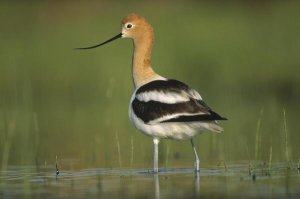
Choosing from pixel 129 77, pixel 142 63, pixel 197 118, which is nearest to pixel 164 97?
pixel 197 118

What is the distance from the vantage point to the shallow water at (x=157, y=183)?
8.82 metres

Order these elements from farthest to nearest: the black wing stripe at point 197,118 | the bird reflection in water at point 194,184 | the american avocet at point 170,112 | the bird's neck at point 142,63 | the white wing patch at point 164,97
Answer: the bird's neck at point 142,63 → the white wing patch at point 164,97 → the american avocet at point 170,112 → the black wing stripe at point 197,118 → the bird reflection in water at point 194,184

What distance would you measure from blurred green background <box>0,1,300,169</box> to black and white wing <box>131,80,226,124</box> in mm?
524

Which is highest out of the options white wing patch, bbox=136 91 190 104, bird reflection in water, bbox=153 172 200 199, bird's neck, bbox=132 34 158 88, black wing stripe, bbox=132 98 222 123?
bird's neck, bbox=132 34 158 88

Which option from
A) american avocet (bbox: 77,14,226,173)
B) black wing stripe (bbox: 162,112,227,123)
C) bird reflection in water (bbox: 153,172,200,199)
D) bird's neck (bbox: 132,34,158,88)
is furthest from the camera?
bird's neck (bbox: 132,34,158,88)

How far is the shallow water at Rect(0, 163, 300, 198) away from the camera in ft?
28.9

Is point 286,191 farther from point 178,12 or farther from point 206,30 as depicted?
point 178,12

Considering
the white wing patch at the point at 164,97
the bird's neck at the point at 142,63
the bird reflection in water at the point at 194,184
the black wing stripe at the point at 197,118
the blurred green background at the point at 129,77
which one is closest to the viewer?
the bird reflection in water at the point at 194,184

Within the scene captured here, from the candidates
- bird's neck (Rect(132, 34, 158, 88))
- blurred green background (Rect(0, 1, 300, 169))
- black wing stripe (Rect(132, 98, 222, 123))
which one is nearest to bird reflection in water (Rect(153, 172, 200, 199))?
black wing stripe (Rect(132, 98, 222, 123))

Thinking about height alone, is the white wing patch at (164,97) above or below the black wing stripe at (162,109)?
above

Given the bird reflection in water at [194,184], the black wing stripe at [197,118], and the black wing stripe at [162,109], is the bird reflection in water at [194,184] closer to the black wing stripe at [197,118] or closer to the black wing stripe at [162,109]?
the black wing stripe at [197,118]

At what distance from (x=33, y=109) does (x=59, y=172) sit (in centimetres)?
635

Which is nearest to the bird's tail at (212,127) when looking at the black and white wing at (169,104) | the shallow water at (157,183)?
the black and white wing at (169,104)

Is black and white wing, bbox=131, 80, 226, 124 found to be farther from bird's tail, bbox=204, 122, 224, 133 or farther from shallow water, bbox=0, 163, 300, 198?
shallow water, bbox=0, 163, 300, 198
